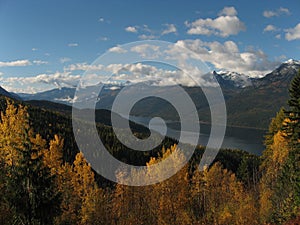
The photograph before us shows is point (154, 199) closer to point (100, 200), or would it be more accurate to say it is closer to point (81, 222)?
point (100, 200)

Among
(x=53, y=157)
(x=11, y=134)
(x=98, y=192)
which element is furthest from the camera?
(x=98, y=192)

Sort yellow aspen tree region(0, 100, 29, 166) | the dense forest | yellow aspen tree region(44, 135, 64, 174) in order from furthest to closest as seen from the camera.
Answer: yellow aspen tree region(44, 135, 64, 174), yellow aspen tree region(0, 100, 29, 166), the dense forest

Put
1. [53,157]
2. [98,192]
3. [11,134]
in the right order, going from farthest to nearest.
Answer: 1. [98,192]
2. [53,157]
3. [11,134]

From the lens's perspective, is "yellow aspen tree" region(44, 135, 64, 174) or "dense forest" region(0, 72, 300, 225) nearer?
"dense forest" region(0, 72, 300, 225)

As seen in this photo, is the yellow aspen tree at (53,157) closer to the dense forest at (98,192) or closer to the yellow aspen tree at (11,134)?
the dense forest at (98,192)

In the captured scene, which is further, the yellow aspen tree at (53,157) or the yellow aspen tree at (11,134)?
the yellow aspen tree at (53,157)

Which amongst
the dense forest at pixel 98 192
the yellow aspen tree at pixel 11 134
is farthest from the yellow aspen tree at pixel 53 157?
the yellow aspen tree at pixel 11 134

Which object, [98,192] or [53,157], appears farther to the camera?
[98,192]

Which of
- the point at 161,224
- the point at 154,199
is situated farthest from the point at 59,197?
the point at 154,199

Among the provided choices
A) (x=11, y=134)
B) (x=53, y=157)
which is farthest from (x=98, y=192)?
(x=11, y=134)

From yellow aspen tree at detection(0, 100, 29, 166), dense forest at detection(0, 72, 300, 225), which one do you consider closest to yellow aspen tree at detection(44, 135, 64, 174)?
dense forest at detection(0, 72, 300, 225)

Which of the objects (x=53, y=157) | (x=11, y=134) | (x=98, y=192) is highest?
(x=11, y=134)

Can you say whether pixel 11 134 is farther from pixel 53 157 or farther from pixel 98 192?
pixel 98 192

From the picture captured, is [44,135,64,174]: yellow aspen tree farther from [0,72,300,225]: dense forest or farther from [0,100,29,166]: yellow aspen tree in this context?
[0,100,29,166]: yellow aspen tree
